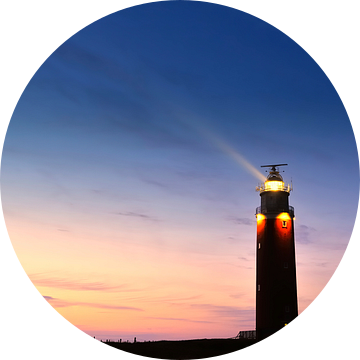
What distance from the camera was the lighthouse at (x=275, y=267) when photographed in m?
40.3

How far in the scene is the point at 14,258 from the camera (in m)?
7.34

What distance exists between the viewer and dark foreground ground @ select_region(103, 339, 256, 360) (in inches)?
1407

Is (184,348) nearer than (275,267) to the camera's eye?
Yes

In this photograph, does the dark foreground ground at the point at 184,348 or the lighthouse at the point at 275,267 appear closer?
the dark foreground ground at the point at 184,348

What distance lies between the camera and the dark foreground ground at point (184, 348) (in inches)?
1407

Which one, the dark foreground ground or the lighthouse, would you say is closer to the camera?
the dark foreground ground

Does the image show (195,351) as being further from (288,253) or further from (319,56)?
(319,56)

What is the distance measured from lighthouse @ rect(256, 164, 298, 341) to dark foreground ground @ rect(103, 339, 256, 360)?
3152 mm

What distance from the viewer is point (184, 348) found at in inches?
1516

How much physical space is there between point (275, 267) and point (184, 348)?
10.3 metres

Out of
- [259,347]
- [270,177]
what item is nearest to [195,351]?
[270,177]

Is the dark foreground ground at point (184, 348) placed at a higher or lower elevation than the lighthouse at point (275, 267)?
lower

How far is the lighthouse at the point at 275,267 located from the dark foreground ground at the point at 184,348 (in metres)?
3.15

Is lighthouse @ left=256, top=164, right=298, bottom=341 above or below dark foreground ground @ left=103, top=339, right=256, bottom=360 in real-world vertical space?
above
